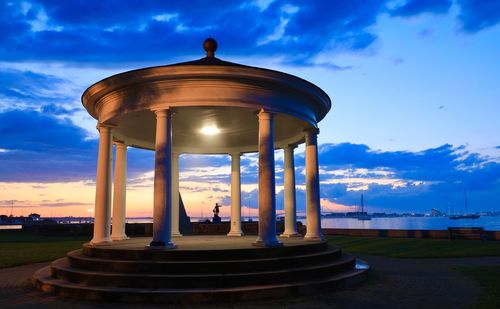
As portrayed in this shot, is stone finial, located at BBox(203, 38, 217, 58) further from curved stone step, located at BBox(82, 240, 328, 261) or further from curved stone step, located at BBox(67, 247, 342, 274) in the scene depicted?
curved stone step, located at BBox(67, 247, 342, 274)

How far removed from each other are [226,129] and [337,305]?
11.3m

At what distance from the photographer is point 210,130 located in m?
19.8

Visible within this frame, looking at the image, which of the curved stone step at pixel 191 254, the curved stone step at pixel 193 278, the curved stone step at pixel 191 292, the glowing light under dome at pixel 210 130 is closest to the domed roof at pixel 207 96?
the glowing light under dome at pixel 210 130

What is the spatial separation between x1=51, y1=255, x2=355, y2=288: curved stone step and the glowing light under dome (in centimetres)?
877

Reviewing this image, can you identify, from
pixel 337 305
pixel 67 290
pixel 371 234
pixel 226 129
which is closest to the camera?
pixel 337 305

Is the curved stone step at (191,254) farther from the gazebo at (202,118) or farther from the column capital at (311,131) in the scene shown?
the column capital at (311,131)

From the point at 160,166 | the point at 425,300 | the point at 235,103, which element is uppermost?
the point at 235,103

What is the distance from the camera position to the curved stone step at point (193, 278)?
11008 millimetres

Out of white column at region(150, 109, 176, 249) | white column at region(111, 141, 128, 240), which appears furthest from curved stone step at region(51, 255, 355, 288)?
white column at region(111, 141, 128, 240)

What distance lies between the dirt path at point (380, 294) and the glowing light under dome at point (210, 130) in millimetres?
9446

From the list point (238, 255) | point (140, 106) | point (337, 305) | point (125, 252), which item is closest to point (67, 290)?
point (125, 252)

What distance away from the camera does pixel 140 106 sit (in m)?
14.1

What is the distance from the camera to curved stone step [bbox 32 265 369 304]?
10383 millimetres

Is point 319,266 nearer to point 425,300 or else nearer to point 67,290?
point 425,300
